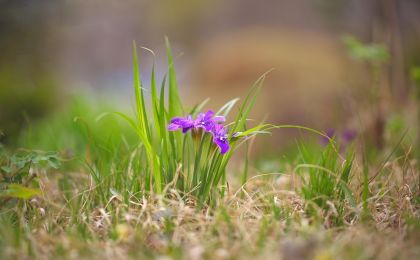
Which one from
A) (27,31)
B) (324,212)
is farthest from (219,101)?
(324,212)

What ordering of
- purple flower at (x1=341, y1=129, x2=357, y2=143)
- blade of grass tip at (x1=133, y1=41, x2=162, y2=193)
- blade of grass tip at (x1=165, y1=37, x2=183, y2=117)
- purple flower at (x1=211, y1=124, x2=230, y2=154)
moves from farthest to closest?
purple flower at (x1=341, y1=129, x2=357, y2=143) < blade of grass tip at (x1=165, y1=37, x2=183, y2=117) < blade of grass tip at (x1=133, y1=41, x2=162, y2=193) < purple flower at (x1=211, y1=124, x2=230, y2=154)

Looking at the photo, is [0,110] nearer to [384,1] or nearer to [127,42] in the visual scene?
[384,1]

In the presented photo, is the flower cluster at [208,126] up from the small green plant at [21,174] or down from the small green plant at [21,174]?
up

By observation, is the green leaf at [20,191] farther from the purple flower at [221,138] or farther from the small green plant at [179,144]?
the purple flower at [221,138]

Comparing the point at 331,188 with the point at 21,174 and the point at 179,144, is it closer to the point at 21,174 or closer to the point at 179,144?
the point at 179,144

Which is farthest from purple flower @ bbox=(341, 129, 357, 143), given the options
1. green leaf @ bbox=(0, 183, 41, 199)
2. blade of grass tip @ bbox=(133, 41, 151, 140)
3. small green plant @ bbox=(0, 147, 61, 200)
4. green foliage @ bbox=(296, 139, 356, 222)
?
green leaf @ bbox=(0, 183, 41, 199)

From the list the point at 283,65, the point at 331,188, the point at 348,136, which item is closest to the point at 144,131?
the point at 331,188

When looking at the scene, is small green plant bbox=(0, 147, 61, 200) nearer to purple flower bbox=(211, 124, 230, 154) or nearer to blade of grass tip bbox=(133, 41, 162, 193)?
blade of grass tip bbox=(133, 41, 162, 193)

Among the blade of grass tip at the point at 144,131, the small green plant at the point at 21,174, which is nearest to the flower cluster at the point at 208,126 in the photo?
the blade of grass tip at the point at 144,131
